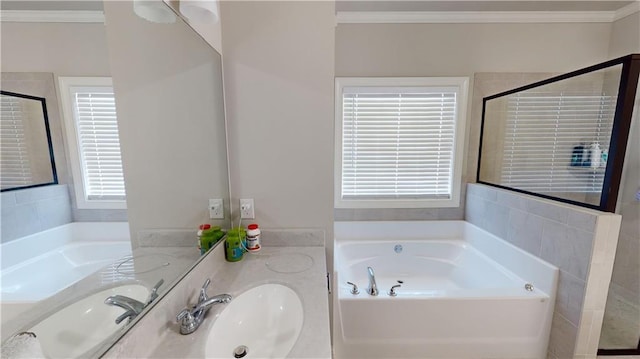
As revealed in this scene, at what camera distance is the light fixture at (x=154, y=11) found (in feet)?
2.68

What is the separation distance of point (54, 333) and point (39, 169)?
361 mm

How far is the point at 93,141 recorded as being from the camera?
652 millimetres

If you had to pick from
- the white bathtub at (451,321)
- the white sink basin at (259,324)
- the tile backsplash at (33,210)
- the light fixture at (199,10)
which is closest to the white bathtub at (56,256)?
the tile backsplash at (33,210)

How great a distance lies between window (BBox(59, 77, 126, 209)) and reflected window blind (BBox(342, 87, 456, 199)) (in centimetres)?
207

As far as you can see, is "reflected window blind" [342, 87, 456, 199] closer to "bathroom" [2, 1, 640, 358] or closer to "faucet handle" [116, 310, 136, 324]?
"bathroom" [2, 1, 640, 358]

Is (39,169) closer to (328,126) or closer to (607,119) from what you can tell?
(328,126)

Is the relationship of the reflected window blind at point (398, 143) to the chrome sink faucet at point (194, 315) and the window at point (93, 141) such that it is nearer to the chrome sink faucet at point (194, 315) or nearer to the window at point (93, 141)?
the chrome sink faucet at point (194, 315)

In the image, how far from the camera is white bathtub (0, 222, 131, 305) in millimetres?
484

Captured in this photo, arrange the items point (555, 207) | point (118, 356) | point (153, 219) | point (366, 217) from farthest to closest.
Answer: point (366, 217) → point (555, 207) → point (153, 219) → point (118, 356)

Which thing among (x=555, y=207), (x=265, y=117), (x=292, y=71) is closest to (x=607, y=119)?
(x=555, y=207)

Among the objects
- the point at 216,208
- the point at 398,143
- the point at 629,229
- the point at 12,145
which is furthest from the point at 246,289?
the point at 629,229

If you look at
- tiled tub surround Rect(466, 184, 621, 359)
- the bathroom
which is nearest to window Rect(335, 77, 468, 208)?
the bathroom

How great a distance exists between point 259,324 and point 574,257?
1.93 meters

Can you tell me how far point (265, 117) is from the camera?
1.42 m
